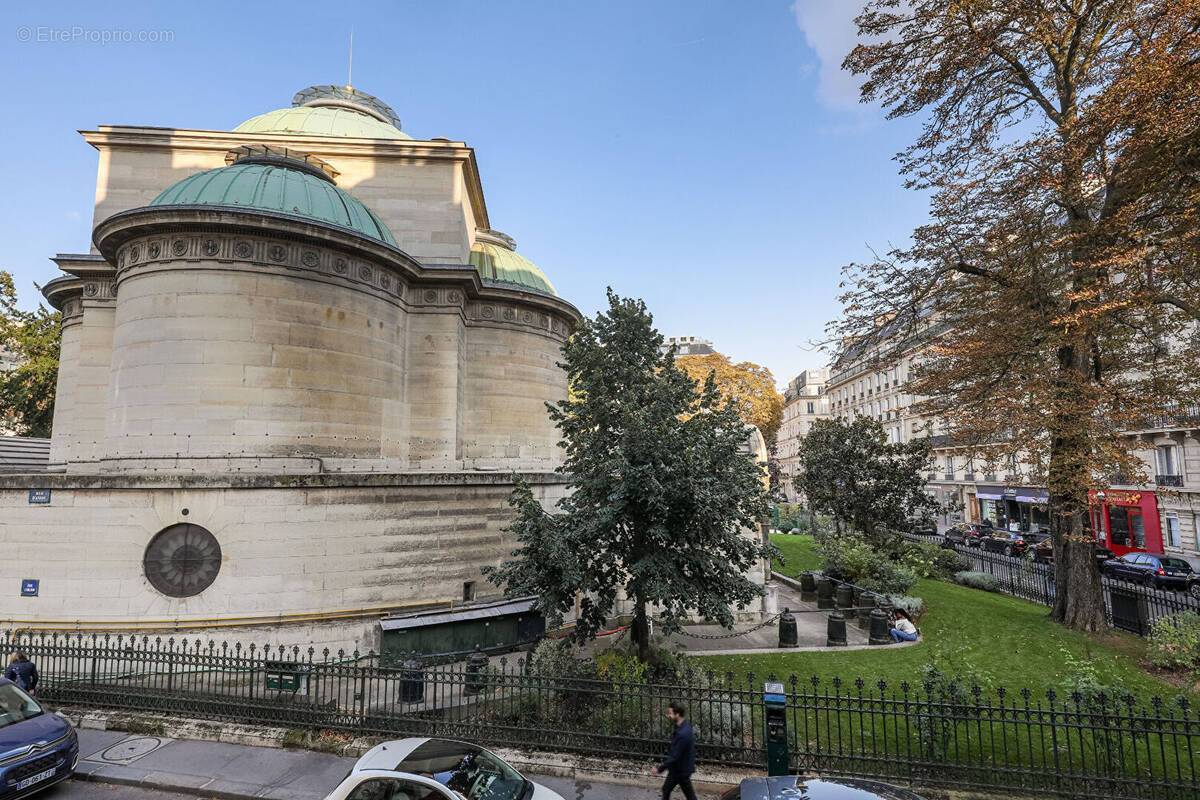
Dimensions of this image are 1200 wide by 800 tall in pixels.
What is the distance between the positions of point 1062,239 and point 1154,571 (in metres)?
17.7

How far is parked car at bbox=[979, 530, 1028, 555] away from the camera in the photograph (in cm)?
2936

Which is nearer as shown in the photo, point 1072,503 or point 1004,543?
point 1072,503

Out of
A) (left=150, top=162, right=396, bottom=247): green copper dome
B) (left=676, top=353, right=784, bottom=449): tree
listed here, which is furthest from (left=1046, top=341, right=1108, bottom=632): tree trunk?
(left=676, top=353, right=784, bottom=449): tree

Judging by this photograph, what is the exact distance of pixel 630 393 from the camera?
→ 34.5ft

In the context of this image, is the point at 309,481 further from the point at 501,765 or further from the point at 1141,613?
the point at 1141,613

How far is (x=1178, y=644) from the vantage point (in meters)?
11.1

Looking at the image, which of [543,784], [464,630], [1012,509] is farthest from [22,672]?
[1012,509]

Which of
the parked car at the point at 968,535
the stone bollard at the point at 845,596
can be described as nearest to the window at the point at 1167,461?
the parked car at the point at 968,535

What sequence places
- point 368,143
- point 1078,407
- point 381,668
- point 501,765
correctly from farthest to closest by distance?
point 368,143 < point 1078,407 < point 381,668 < point 501,765

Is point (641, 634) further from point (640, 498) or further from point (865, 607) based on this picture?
point (865, 607)

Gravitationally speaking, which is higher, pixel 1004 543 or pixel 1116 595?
pixel 1116 595

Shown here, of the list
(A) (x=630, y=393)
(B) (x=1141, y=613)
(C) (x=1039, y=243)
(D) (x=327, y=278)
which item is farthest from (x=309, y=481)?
(B) (x=1141, y=613)

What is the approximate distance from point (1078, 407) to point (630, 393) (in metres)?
10.5

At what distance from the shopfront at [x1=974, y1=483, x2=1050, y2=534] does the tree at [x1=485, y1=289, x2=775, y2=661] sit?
36.1 metres
